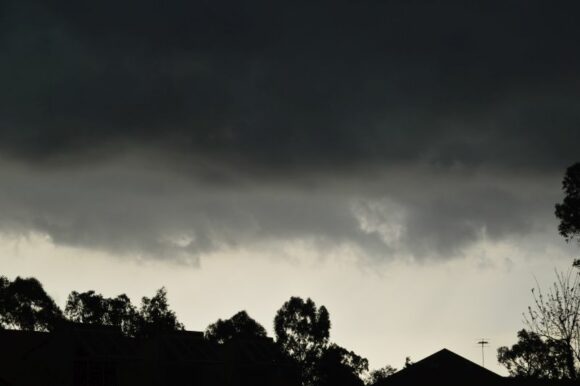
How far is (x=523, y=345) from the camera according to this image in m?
87.1

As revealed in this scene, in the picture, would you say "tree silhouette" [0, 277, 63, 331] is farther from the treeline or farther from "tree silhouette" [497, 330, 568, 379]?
"tree silhouette" [497, 330, 568, 379]

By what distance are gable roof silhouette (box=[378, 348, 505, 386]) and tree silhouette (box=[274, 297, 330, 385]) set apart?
41637 millimetres

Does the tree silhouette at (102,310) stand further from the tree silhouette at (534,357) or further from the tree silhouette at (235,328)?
the tree silhouette at (534,357)

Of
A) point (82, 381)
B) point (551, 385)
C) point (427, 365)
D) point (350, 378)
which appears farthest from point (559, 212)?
point (350, 378)

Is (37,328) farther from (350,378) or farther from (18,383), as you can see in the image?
(18,383)

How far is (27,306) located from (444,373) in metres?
67.0

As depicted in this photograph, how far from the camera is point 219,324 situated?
106750mm

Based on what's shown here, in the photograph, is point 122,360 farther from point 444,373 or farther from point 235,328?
point 235,328

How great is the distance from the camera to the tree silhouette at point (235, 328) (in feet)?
341

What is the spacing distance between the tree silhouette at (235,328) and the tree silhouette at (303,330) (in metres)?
7.01

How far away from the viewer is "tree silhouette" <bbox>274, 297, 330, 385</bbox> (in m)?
95.8

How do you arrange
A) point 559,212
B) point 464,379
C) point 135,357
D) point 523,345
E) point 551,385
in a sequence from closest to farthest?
point 559,212 < point 551,385 < point 464,379 < point 135,357 < point 523,345

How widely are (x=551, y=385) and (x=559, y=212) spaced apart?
13488mm

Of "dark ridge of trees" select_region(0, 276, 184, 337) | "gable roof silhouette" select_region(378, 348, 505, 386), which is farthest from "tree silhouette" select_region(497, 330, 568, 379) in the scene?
"dark ridge of trees" select_region(0, 276, 184, 337)
